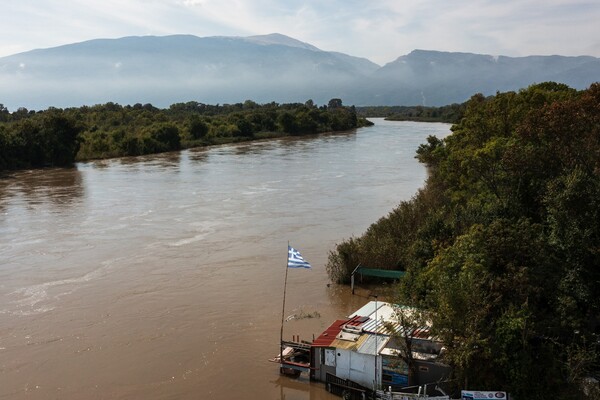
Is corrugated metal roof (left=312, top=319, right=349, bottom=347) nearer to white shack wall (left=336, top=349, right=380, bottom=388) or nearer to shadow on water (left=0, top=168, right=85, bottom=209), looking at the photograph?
white shack wall (left=336, top=349, right=380, bottom=388)

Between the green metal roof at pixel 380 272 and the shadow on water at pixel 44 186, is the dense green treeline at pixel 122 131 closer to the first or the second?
the shadow on water at pixel 44 186

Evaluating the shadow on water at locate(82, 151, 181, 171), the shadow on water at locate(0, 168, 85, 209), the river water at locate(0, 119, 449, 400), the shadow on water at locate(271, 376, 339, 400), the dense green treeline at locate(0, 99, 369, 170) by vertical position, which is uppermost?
the dense green treeline at locate(0, 99, 369, 170)

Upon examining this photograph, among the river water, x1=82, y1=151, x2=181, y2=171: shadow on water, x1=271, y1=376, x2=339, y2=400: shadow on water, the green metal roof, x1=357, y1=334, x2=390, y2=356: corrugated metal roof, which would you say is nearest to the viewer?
x1=357, y1=334, x2=390, y2=356: corrugated metal roof

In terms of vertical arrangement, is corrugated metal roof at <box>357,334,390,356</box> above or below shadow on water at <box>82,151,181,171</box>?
below

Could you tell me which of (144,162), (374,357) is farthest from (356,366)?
(144,162)

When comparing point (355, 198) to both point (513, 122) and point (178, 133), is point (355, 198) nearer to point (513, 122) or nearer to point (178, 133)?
point (513, 122)

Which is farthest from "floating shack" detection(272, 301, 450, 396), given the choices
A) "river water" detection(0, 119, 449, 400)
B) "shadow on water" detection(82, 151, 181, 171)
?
"shadow on water" detection(82, 151, 181, 171)

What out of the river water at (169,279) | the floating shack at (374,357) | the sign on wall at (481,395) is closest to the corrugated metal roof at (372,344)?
the floating shack at (374,357)

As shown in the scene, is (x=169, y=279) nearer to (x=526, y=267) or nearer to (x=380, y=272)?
(x=380, y=272)

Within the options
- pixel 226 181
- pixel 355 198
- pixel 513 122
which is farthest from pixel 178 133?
pixel 513 122
